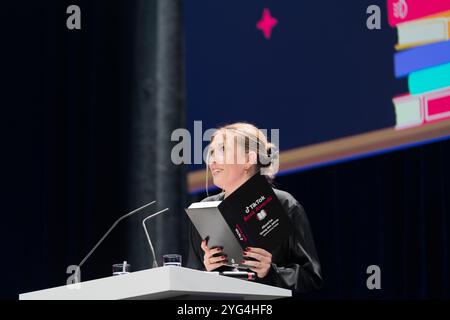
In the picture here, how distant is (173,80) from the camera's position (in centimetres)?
492

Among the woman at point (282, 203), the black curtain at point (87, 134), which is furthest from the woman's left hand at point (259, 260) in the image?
the black curtain at point (87, 134)

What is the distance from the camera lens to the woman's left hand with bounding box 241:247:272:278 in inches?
96.0

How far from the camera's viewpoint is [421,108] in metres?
3.54

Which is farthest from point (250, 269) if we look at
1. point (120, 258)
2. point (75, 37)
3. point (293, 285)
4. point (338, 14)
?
point (75, 37)

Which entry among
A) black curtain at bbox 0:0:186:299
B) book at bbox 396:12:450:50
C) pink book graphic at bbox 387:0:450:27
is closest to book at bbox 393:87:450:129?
book at bbox 396:12:450:50

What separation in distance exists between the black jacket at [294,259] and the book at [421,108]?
1011mm

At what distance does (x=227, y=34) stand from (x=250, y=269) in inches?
93.4

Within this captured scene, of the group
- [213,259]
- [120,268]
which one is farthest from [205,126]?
[120,268]

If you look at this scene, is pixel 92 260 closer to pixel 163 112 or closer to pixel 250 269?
pixel 163 112

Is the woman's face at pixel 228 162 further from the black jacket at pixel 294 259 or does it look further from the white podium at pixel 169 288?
the white podium at pixel 169 288

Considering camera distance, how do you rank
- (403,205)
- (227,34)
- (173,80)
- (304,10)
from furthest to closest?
(173,80), (227,34), (304,10), (403,205)

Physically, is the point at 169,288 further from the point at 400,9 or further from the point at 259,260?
the point at 400,9

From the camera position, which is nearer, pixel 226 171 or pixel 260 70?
pixel 226 171

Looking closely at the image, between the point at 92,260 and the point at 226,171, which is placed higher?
the point at 226,171
